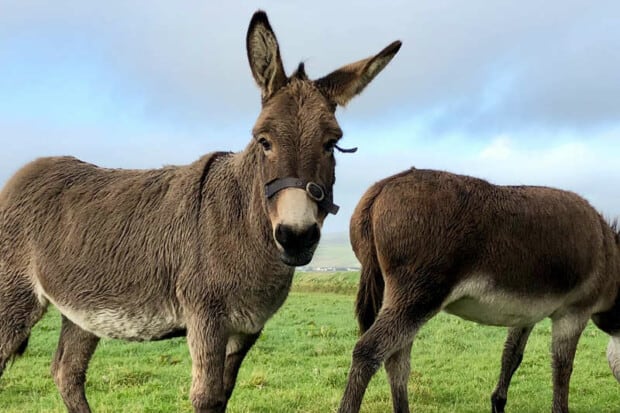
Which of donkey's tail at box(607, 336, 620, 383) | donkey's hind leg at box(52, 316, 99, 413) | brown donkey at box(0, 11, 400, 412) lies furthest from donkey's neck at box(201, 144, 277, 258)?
donkey's tail at box(607, 336, 620, 383)

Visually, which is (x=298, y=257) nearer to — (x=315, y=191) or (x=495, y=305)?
(x=315, y=191)

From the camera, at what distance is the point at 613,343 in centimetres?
754

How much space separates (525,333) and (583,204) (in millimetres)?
1570

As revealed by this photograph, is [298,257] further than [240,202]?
No

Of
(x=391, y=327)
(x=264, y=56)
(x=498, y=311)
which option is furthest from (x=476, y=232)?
(x=264, y=56)

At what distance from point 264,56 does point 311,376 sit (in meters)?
6.02

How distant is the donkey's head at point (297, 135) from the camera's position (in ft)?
10.7

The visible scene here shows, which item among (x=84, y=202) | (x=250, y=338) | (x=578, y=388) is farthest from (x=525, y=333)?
(x=84, y=202)

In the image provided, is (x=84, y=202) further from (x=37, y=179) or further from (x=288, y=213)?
(x=288, y=213)

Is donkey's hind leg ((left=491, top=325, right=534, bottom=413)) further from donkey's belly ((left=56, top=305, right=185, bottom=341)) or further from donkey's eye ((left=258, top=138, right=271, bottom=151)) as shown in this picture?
donkey's eye ((left=258, top=138, right=271, bottom=151))

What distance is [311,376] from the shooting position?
8758mm

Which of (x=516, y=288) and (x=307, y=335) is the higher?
(x=516, y=288)

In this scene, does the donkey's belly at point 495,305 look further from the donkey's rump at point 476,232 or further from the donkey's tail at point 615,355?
the donkey's tail at point 615,355

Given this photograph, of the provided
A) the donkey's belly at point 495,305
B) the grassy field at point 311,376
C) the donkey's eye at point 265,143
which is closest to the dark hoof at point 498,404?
the grassy field at point 311,376
